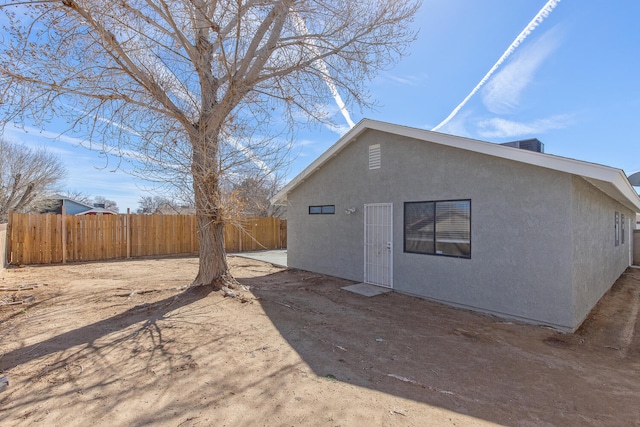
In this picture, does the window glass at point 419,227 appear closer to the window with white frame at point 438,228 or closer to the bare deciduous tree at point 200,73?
the window with white frame at point 438,228

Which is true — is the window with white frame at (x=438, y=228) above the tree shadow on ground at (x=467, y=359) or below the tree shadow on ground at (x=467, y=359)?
above

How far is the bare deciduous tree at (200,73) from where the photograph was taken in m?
4.75

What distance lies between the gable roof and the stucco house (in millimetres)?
20

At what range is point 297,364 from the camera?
3662 mm

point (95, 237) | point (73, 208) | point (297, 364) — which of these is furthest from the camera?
point (73, 208)

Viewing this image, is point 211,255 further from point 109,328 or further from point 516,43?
point 516,43

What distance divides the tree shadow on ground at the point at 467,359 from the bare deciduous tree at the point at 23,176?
22.0 metres

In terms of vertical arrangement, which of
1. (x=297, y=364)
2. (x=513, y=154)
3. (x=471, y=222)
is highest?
(x=513, y=154)

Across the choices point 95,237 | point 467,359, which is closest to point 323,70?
point 467,359

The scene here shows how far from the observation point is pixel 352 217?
8.71 m

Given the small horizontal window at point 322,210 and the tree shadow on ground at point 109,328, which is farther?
the small horizontal window at point 322,210

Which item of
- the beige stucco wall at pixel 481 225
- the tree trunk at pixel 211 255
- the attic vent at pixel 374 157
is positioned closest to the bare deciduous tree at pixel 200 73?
the tree trunk at pixel 211 255

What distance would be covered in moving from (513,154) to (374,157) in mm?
3338

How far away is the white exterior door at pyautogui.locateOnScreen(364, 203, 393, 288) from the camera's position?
7.70 meters
